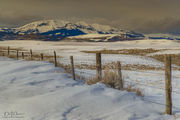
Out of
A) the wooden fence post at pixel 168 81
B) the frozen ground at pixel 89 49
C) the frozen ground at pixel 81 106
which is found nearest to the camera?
the frozen ground at pixel 81 106

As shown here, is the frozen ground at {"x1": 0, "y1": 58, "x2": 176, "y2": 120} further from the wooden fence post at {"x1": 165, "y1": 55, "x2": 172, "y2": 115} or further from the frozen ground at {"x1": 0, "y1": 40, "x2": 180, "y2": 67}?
the frozen ground at {"x1": 0, "y1": 40, "x2": 180, "y2": 67}

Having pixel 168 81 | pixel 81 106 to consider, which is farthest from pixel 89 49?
pixel 81 106

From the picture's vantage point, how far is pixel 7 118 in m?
4.61

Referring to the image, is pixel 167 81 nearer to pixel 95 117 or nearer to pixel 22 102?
pixel 95 117

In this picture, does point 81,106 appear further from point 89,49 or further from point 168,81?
point 89,49

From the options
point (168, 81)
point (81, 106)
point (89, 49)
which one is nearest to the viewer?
point (81, 106)

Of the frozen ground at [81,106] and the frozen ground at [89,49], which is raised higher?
the frozen ground at [89,49]

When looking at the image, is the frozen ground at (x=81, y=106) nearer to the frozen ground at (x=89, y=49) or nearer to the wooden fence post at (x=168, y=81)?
the wooden fence post at (x=168, y=81)

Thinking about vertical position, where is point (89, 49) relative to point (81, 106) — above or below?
above

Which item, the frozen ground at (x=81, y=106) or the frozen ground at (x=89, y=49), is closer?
the frozen ground at (x=81, y=106)

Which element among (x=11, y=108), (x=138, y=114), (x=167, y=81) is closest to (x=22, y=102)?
(x=11, y=108)

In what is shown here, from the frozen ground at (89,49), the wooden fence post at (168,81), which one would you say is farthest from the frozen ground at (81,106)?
the frozen ground at (89,49)

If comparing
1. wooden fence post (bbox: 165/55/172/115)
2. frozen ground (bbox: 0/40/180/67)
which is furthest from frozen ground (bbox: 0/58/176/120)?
frozen ground (bbox: 0/40/180/67)

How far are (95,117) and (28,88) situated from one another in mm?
3646
